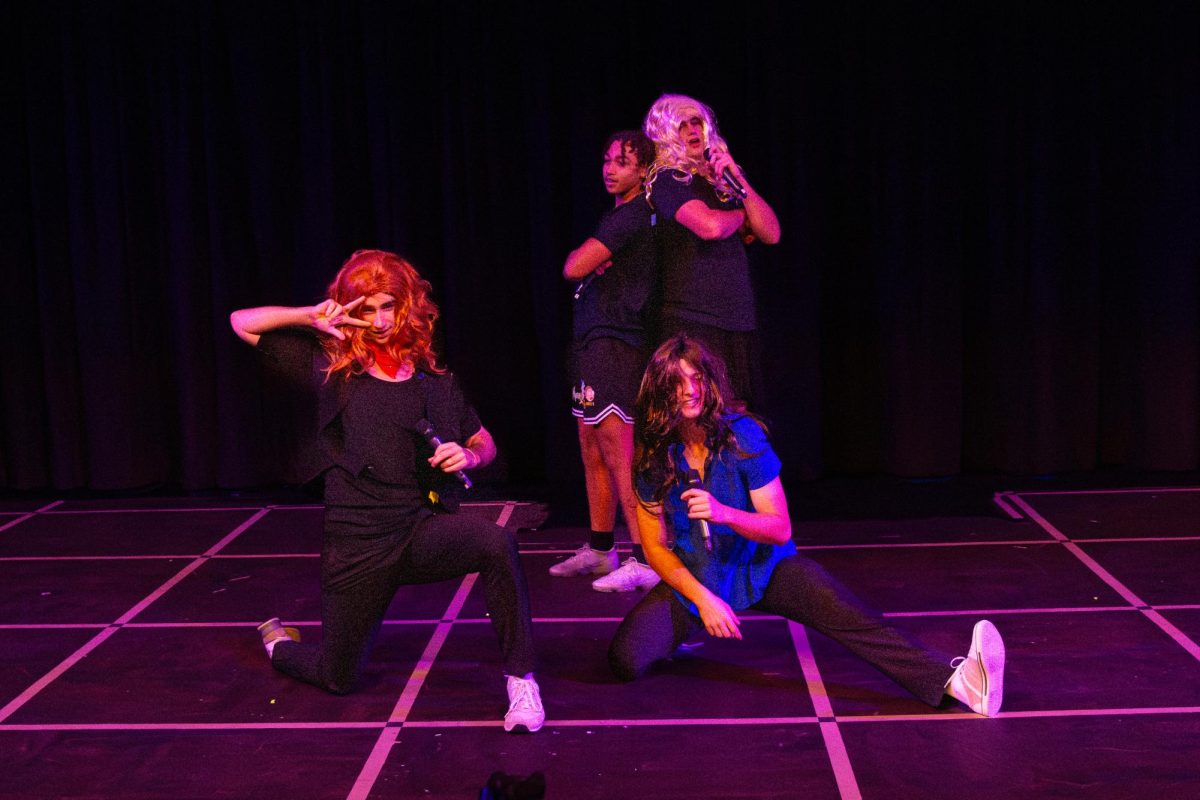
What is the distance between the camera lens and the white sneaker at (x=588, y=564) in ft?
14.8

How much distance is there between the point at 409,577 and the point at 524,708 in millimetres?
440

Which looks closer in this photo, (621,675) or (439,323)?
(621,675)

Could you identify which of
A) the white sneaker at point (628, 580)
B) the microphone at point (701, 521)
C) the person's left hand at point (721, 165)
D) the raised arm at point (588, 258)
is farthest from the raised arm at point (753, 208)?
the white sneaker at point (628, 580)

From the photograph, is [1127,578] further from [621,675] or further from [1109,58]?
[1109,58]

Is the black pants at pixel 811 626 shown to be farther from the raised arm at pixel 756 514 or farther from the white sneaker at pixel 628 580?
the white sneaker at pixel 628 580

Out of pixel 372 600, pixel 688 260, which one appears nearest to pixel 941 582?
pixel 688 260

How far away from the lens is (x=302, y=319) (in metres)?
3.23

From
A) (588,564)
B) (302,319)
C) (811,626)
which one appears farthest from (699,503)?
(588,564)

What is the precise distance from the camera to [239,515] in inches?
225

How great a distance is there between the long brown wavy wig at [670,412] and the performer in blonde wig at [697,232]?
2.13 ft

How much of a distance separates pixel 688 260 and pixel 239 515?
2597 millimetres

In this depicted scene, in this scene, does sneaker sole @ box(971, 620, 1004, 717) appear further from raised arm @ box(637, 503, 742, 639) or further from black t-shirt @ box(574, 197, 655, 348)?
black t-shirt @ box(574, 197, 655, 348)

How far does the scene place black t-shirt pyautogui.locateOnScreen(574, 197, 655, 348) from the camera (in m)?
4.18

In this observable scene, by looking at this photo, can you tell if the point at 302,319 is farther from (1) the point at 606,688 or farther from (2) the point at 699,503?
(1) the point at 606,688
